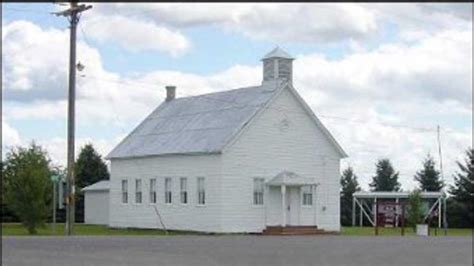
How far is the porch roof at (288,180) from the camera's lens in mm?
41750

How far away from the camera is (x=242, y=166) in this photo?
137ft

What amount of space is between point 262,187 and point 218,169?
2709mm

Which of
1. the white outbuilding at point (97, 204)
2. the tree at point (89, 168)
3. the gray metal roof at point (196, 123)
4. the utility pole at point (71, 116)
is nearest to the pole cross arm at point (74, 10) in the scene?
the utility pole at point (71, 116)

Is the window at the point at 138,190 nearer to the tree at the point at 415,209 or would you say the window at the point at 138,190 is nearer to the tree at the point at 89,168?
the tree at the point at 415,209

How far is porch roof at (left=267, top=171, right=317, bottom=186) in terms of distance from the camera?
41750 millimetres

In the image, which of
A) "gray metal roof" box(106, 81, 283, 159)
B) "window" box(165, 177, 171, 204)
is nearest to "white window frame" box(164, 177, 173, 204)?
"window" box(165, 177, 171, 204)

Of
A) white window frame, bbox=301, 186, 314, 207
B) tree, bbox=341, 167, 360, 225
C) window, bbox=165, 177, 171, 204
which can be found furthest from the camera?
tree, bbox=341, 167, 360, 225

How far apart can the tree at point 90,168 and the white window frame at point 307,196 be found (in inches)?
1363

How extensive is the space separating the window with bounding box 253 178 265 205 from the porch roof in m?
0.45

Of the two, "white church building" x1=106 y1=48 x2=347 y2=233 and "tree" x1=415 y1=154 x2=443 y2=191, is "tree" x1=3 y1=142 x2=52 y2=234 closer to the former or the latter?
"white church building" x1=106 y1=48 x2=347 y2=233

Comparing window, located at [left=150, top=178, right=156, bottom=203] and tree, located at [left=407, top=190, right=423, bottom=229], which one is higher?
window, located at [left=150, top=178, right=156, bottom=203]
